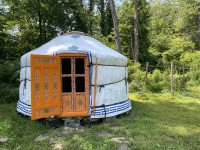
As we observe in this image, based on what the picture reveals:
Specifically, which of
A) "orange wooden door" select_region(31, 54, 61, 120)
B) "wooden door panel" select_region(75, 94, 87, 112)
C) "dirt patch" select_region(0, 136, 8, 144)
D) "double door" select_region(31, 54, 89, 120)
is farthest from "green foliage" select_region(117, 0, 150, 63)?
"dirt patch" select_region(0, 136, 8, 144)

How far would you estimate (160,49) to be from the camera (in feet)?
53.4

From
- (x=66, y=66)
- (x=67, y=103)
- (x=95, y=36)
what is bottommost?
(x=67, y=103)

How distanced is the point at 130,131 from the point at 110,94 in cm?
112

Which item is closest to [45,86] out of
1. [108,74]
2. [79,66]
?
[79,66]

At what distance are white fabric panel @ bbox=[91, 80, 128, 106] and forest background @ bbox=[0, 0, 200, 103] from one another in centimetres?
384

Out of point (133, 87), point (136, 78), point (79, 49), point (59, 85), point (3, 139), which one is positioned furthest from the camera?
point (136, 78)

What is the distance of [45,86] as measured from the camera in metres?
4.64

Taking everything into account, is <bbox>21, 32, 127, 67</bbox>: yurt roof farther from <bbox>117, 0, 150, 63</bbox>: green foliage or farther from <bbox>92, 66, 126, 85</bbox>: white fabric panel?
<bbox>117, 0, 150, 63</bbox>: green foliage

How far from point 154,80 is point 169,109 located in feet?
10.9

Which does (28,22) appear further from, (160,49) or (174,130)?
(174,130)

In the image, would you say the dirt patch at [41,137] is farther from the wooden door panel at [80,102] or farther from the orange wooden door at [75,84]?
the wooden door panel at [80,102]

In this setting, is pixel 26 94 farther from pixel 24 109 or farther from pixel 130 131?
pixel 130 131

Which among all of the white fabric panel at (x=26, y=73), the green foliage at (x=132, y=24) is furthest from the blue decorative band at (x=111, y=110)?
the green foliage at (x=132, y=24)

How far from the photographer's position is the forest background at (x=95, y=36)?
9.66 m
